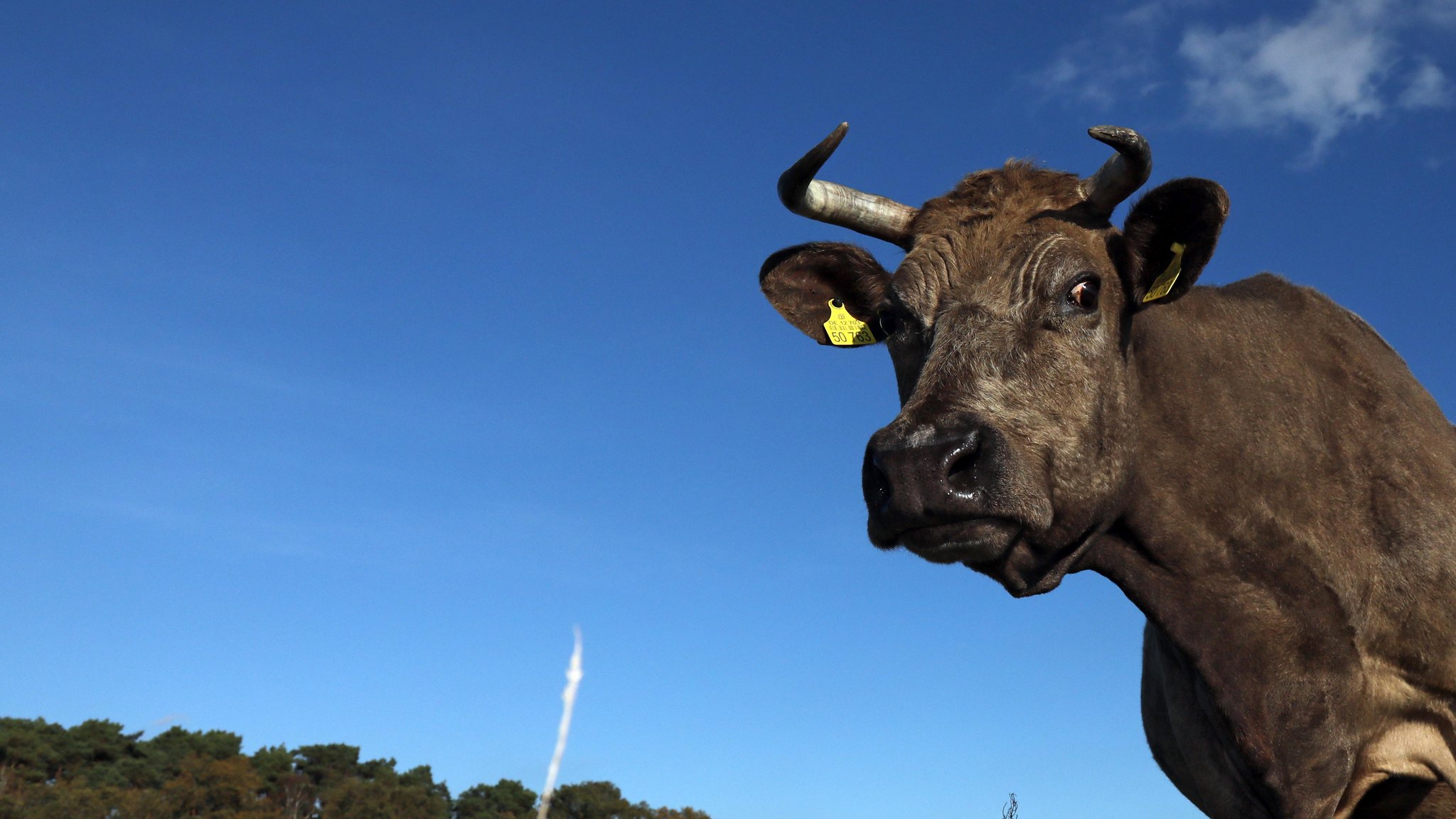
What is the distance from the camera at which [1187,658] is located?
4.90m

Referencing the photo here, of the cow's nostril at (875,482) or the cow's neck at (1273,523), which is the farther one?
the cow's neck at (1273,523)

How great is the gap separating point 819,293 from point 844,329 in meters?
0.26

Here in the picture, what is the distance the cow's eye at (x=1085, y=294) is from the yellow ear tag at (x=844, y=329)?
185cm

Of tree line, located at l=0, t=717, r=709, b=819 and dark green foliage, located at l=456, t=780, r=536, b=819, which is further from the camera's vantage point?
dark green foliage, located at l=456, t=780, r=536, b=819

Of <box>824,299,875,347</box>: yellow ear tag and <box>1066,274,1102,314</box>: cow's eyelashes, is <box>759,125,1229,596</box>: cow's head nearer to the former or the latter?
<box>1066,274,1102,314</box>: cow's eyelashes

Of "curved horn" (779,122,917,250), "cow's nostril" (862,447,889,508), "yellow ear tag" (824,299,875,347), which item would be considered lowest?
"cow's nostril" (862,447,889,508)

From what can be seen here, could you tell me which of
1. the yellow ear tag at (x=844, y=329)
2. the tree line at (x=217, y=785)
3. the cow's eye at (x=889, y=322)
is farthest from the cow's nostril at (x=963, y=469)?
the tree line at (x=217, y=785)

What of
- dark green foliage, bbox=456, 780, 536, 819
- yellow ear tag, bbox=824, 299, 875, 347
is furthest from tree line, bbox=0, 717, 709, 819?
yellow ear tag, bbox=824, 299, 875, 347

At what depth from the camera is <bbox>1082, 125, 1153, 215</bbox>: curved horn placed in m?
4.75

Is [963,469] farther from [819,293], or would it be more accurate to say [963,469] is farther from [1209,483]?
[819,293]

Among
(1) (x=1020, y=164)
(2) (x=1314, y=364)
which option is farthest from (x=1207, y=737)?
(1) (x=1020, y=164)

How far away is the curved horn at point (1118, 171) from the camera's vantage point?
4754 millimetres

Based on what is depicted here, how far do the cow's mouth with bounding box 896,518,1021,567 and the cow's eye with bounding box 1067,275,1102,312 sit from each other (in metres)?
1.09

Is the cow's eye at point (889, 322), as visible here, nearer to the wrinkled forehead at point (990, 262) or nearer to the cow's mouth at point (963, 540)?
the wrinkled forehead at point (990, 262)
